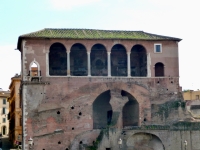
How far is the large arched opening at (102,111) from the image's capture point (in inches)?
2076

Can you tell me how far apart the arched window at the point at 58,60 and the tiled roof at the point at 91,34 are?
6.58 feet

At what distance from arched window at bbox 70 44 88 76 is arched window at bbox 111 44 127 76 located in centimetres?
296

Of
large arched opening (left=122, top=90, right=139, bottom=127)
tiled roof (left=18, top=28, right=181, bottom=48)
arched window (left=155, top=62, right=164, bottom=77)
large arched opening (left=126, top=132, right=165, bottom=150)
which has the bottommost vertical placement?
large arched opening (left=126, top=132, right=165, bottom=150)

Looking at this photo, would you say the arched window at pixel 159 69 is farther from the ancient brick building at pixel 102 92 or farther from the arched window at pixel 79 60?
the arched window at pixel 79 60

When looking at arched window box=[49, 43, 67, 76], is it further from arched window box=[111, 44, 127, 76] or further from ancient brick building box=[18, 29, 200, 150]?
arched window box=[111, 44, 127, 76]

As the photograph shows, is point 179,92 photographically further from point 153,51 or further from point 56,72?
point 56,72

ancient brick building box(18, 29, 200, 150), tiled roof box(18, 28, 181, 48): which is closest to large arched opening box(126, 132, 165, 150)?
ancient brick building box(18, 29, 200, 150)

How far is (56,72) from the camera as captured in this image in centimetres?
5272

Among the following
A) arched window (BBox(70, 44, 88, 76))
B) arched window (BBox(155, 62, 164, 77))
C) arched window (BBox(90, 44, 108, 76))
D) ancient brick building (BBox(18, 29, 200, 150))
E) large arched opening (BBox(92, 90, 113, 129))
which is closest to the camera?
ancient brick building (BBox(18, 29, 200, 150))

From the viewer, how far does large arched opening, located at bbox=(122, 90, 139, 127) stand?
167ft

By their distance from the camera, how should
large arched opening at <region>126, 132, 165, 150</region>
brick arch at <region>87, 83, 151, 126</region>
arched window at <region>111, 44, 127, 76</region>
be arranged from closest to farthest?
large arched opening at <region>126, 132, 165, 150</region>
brick arch at <region>87, 83, 151, 126</region>
arched window at <region>111, 44, 127, 76</region>

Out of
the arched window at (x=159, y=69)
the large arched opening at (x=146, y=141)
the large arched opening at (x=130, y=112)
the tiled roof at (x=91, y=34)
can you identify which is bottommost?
the large arched opening at (x=146, y=141)

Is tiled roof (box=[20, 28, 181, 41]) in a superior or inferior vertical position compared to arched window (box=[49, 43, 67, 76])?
superior

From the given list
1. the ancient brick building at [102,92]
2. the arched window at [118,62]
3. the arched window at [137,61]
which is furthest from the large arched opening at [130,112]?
the arched window at [137,61]
